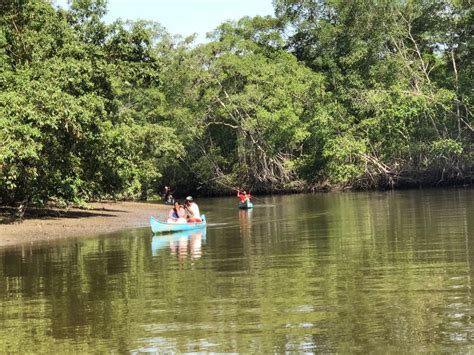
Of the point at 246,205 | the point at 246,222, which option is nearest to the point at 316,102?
the point at 246,205

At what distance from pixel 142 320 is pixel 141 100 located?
49.8 meters

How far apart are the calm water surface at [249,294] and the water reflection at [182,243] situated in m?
0.08

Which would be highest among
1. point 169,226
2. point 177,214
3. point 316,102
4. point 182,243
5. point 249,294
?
point 316,102

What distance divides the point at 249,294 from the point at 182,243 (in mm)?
9426

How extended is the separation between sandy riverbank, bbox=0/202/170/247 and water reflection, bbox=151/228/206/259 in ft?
9.89

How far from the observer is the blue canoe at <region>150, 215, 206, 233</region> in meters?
22.6

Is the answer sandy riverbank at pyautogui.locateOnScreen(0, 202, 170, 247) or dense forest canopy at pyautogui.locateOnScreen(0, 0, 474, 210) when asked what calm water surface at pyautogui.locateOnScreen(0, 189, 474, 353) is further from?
dense forest canopy at pyautogui.locateOnScreen(0, 0, 474, 210)

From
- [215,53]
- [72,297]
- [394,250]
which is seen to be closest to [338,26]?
[215,53]

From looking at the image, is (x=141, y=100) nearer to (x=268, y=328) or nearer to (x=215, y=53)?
(x=215, y=53)

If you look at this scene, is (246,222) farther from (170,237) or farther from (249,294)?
(249,294)

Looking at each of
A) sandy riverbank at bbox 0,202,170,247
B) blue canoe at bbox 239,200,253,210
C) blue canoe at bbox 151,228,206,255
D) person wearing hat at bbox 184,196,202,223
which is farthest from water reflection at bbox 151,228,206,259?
blue canoe at bbox 239,200,253,210

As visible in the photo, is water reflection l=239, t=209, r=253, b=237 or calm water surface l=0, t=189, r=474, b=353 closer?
calm water surface l=0, t=189, r=474, b=353

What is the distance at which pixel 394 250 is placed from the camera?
604 inches

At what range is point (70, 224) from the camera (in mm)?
25344
